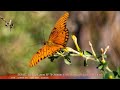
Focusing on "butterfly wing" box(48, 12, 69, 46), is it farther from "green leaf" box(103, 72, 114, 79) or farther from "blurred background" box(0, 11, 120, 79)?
"green leaf" box(103, 72, 114, 79)

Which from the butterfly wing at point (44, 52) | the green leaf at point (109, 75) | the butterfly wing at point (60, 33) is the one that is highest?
the butterfly wing at point (60, 33)

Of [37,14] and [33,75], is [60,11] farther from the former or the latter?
[33,75]

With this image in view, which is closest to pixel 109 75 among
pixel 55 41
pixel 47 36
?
pixel 55 41

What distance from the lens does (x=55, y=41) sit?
375 cm

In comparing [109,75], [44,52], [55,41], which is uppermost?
[55,41]

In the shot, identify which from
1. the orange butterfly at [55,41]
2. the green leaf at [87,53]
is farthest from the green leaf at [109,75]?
the orange butterfly at [55,41]

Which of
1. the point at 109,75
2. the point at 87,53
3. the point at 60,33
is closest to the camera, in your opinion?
the point at 109,75

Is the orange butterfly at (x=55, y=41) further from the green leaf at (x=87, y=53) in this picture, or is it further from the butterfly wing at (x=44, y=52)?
the green leaf at (x=87, y=53)

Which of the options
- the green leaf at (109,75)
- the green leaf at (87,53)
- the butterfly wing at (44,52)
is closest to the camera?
the green leaf at (109,75)

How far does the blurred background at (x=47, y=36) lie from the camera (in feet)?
12.5

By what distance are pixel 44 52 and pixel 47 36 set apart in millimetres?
154

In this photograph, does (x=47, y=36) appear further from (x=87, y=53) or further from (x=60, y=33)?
(x=87, y=53)

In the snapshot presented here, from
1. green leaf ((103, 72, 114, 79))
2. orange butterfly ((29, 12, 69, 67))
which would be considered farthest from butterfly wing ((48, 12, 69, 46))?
green leaf ((103, 72, 114, 79))

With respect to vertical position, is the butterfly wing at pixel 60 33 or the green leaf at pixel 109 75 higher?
the butterfly wing at pixel 60 33
